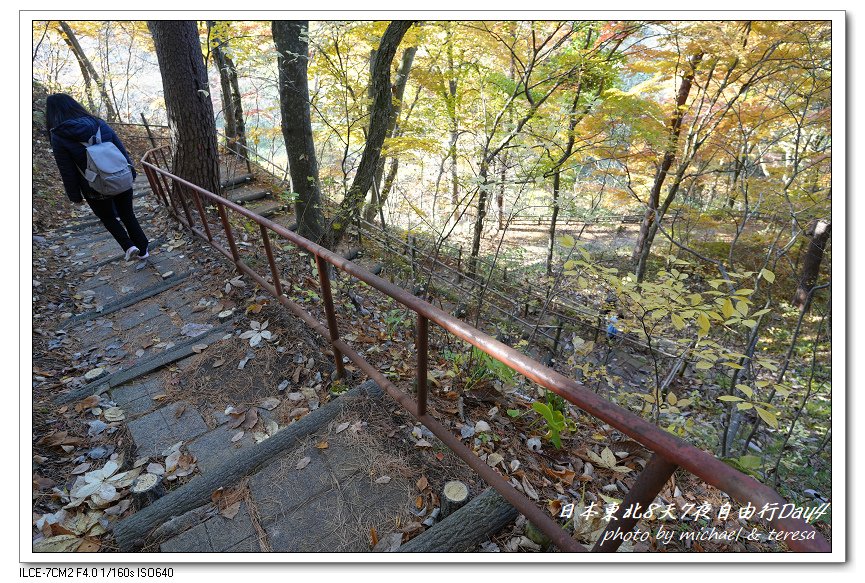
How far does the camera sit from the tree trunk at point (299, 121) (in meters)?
4.80

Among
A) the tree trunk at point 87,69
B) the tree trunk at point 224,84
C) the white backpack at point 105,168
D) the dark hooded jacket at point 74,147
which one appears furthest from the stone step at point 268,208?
the tree trunk at point 87,69

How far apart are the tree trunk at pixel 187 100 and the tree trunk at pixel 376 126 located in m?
2.45

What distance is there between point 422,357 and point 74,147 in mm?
4354

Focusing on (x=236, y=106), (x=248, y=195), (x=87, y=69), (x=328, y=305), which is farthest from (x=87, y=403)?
(x=87, y=69)

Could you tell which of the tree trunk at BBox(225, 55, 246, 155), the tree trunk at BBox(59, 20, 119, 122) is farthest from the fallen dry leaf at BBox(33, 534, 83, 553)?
the tree trunk at BBox(59, 20, 119, 122)

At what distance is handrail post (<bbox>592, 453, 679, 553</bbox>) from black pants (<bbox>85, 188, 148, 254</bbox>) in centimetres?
547

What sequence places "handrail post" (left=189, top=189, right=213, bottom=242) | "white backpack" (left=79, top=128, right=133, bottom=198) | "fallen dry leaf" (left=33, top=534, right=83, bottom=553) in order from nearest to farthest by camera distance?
"fallen dry leaf" (left=33, top=534, right=83, bottom=553), "white backpack" (left=79, top=128, right=133, bottom=198), "handrail post" (left=189, top=189, right=213, bottom=242)

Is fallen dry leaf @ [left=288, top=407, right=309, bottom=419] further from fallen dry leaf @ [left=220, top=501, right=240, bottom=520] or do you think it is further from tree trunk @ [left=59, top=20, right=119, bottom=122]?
tree trunk @ [left=59, top=20, right=119, bottom=122]

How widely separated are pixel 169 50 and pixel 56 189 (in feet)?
14.8

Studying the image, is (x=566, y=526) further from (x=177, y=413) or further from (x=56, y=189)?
(x=56, y=189)

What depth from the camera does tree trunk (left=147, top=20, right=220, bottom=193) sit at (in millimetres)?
5543

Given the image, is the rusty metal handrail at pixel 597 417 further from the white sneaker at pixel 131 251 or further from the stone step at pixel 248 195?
the stone step at pixel 248 195

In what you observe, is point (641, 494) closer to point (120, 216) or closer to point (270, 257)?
point (270, 257)

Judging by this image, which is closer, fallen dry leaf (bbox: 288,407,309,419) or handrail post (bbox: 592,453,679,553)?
handrail post (bbox: 592,453,679,553)
